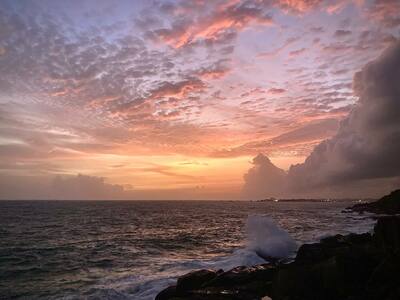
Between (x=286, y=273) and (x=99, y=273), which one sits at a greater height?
(x=286, y=273)

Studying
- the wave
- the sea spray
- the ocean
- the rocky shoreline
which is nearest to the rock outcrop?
the rocky shoreline

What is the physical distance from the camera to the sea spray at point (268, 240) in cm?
2693

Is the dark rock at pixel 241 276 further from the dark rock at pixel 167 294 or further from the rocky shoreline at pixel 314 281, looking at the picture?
the dark rock at pixel 167 294

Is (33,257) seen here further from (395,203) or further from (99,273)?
(395,203)

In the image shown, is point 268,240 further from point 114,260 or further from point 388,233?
point 114,260

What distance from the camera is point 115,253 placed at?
3086 centimetres

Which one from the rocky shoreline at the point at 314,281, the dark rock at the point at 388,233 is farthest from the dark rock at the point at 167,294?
the dark rock at the point at 388,233

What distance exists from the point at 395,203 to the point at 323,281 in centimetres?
7188

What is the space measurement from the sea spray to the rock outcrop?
1013 centimetres

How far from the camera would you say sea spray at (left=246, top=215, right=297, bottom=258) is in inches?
1060

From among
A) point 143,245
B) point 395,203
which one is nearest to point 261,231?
point 143,245

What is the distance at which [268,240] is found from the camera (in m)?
28.5

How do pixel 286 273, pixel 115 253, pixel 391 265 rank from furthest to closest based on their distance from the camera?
pixel 115 253 < pixel 286 273 < pixel 391 265

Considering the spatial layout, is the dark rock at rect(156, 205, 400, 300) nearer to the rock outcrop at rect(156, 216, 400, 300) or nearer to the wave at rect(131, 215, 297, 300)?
the rock outcrop at rect(156, 216, 400, 300)
